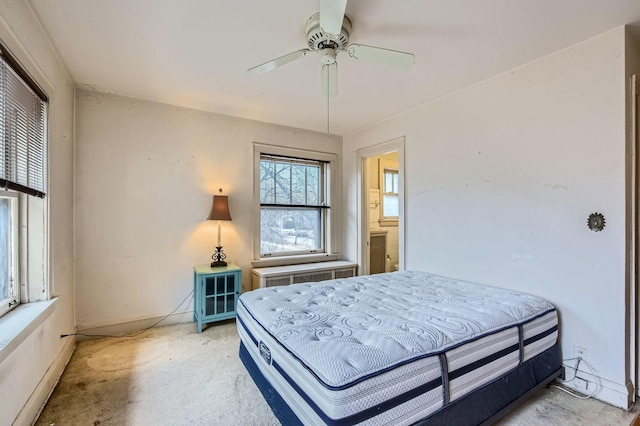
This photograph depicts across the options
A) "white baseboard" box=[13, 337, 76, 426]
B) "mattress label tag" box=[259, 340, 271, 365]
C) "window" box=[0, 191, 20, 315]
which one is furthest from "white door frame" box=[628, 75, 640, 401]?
"window" box=[0, 191, 20, 315]

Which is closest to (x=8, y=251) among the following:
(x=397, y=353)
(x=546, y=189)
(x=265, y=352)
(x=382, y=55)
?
(x=265, y=352)

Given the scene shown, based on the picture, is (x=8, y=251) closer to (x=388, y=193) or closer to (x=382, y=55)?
(x=382, y=55)

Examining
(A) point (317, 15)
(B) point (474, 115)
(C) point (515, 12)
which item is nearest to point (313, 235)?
(B) point (474, 115)

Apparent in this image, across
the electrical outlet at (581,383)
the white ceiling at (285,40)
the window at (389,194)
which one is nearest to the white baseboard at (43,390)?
the white ceiling at (285,40)

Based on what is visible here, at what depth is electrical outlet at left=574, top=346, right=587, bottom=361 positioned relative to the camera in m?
1.98

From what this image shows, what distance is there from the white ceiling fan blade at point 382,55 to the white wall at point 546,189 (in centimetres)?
118

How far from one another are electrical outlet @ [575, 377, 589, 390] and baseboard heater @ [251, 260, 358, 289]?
2.47 m

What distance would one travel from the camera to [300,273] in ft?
11.7

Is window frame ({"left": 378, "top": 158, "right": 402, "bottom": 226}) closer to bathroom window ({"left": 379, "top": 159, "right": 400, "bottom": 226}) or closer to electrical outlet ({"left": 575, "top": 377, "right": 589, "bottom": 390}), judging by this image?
bathroom window ({"left": 379, "top": 159, "right": 400, "bottom": 226})

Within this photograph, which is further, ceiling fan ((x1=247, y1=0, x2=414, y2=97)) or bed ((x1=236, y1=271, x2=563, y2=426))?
ceiling fan ((x1=247, y1=0, x2=414, y2=97))

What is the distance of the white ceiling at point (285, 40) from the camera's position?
5.57 feet

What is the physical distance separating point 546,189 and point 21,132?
3584 millimetres

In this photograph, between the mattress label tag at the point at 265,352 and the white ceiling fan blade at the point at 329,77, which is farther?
the white ceiling fan blade at the point at 329,77

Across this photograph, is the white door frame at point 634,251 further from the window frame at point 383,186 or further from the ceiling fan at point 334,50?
the window frame at point 383,186
